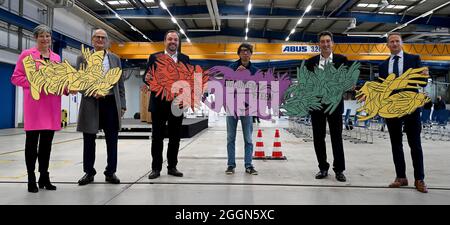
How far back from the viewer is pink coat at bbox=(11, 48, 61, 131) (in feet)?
9.80

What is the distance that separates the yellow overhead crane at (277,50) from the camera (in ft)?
41.9

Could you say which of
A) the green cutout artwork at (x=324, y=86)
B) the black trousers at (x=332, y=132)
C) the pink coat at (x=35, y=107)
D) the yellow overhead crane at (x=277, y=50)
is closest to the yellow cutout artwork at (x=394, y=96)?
the green cutout artwork at (x=324, y=86)

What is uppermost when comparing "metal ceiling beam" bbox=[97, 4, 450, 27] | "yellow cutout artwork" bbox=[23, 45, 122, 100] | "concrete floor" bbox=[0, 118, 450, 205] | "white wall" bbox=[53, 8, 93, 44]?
"metal ceiling beam" bbox=[97, 4, 450, 27]

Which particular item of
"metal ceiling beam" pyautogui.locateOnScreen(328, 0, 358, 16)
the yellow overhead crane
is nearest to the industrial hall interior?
the yellow overhead crane

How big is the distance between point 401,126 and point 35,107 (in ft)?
11.4

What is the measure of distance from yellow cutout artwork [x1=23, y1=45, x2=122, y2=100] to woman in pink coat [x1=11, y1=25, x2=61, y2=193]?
50mm

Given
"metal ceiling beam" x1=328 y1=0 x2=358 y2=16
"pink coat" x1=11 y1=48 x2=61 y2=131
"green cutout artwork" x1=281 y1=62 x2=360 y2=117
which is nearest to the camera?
"pink coat" x1=11 y1=48 x2=61 y2=131

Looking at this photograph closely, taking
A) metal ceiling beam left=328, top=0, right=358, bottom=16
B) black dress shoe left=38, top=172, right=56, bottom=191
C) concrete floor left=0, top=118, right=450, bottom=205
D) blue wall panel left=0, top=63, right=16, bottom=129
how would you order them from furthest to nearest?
metal ceiling beam left=328, top=0, right=358, bottom=16 → blue wall panel left=0, top=63, right=16, bottom=129 → black dress shoe left=38, top=172, right=56, bottom=191 → concrete floor left=0, top=118, right=450, bottom=205

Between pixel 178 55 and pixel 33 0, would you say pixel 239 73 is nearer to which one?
pixel 178 55

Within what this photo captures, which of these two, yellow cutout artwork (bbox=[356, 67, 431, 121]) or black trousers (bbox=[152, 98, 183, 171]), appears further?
black trousers (bbox=[152, 98, 183, 171])

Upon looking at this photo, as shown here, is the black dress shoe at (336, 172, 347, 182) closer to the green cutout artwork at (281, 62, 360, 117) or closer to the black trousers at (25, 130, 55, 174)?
the green cutout artwork at (281, 62, 360, 117)

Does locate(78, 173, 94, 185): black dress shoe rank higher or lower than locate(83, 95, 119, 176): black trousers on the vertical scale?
lower

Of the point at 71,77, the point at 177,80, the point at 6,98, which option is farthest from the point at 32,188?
the point at 6,98
